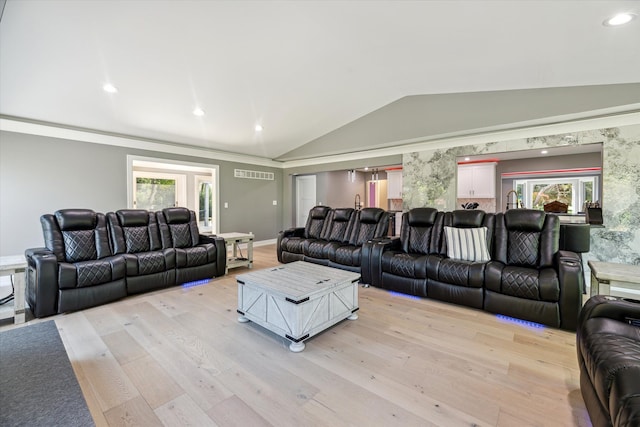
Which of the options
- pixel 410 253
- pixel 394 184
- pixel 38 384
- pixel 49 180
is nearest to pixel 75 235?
pixel 49 180

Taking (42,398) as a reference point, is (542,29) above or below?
above

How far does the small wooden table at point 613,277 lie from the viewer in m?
2.23

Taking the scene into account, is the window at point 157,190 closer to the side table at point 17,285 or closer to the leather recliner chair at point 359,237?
the side table at point 17,285

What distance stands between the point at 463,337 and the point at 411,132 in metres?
3.75

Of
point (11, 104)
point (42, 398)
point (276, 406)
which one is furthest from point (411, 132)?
point (11, 104)

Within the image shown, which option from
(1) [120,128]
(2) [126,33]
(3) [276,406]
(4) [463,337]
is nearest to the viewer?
(3) [276,406]

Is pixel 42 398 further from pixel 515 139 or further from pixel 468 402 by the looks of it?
pixel 515 139

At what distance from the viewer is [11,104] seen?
12.6 feet

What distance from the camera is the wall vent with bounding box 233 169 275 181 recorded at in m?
7.19

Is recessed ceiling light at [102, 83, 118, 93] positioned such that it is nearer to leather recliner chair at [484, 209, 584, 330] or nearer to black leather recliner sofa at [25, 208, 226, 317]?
black leather recliner sofa at [25, 208, 226, 317]

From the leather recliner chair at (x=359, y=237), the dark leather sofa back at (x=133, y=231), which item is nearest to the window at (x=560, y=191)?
the leather recliner chair at (x=359, y=237)

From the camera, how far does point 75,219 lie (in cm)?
357

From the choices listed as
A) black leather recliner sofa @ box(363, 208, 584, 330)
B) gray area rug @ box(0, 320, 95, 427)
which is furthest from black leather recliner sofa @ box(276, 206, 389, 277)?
gray area rug @ box(0, 320, 95, 427)

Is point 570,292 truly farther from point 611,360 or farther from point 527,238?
point 611,360
